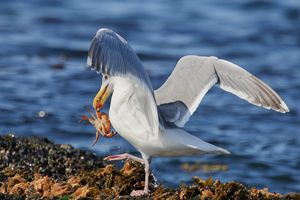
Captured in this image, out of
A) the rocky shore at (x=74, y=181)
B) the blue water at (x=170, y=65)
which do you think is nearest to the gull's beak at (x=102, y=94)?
the rocky shore at (x=74, y=181)

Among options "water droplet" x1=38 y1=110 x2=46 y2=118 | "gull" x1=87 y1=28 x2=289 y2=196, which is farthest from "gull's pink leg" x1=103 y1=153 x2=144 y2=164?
"water droplet" x1=38 y1=110 x2=46 y2=118

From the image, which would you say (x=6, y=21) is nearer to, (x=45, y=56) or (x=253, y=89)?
(x=45, y=56)

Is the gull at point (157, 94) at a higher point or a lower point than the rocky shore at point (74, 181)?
higher

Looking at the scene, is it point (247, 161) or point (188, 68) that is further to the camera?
point (247, 161)

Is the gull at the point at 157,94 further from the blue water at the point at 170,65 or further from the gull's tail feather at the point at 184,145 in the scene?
the blue water at the point at 170,65

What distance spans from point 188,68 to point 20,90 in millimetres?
6281

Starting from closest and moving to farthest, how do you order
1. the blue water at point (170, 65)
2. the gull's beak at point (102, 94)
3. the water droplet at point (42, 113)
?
the gull's beak at point (102, 94) → the blue water at point (170, 65) → the water droplet at point (42, 113)

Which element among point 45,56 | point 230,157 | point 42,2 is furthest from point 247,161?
point 42,2

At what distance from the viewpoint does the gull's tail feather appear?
650 centimetres

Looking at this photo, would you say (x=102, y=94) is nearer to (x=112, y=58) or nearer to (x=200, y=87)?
(x=112, y=58)

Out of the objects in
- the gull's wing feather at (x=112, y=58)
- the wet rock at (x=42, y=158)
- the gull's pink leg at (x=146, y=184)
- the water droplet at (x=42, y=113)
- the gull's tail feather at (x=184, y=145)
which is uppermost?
the gull's wing feather at (x=112, y=58)

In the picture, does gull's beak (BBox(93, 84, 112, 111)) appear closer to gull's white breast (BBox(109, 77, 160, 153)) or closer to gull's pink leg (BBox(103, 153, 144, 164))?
gull's white breast (BBox(109, 77, 160, 153))

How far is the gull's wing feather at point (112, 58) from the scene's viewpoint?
627 centimetres

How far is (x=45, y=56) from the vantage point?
48.2 feet
